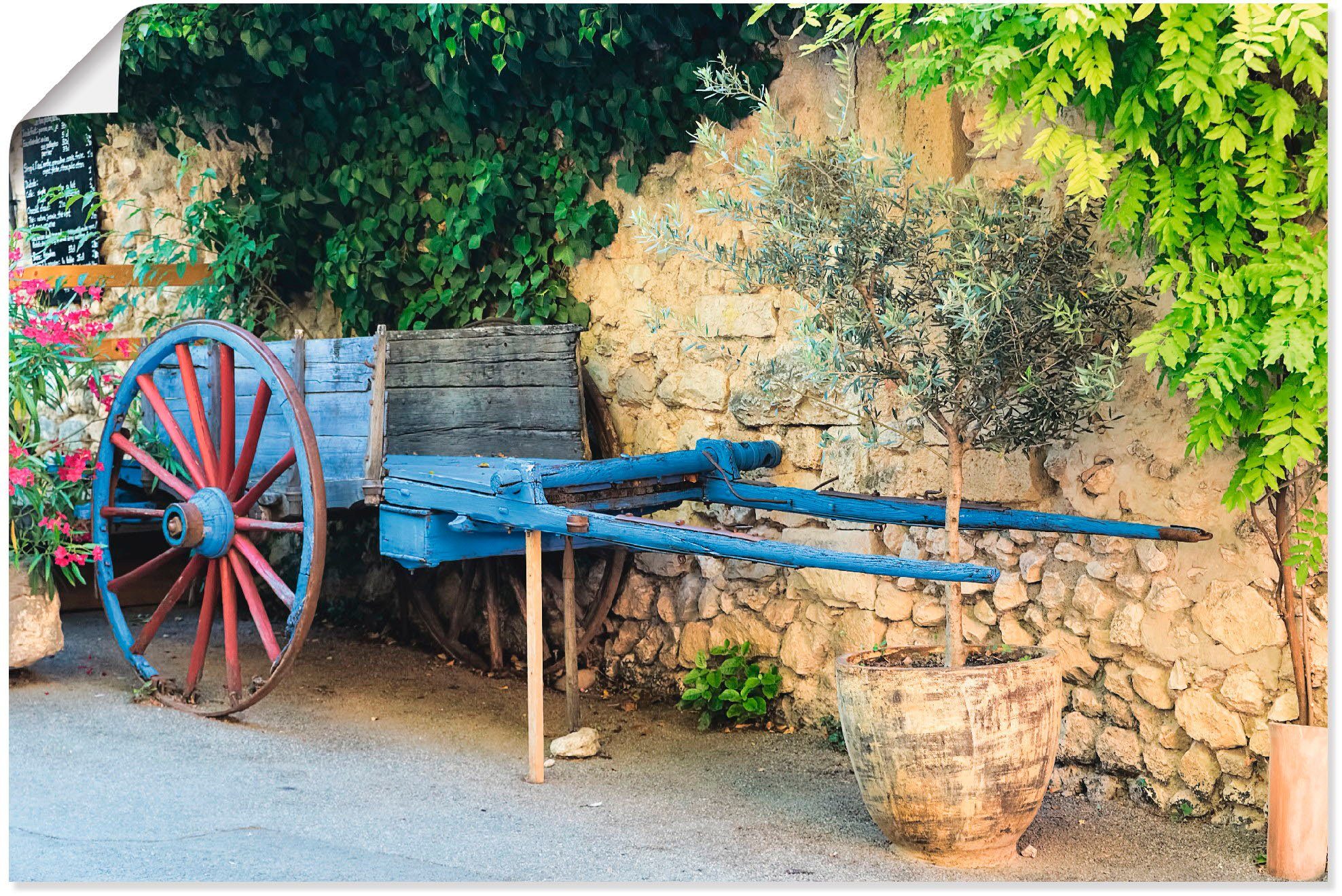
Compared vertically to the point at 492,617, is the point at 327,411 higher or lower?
higher

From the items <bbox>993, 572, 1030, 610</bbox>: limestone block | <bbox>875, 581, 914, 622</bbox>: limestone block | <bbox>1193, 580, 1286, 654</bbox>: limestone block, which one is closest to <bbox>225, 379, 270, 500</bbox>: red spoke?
<bbox>875, 581, 914, 622</bbox>: limestone block

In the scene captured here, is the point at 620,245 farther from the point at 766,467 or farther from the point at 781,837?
the point at 781,837

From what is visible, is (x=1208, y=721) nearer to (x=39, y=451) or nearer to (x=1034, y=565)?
(x=1034, y=565)

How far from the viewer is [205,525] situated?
164 inches

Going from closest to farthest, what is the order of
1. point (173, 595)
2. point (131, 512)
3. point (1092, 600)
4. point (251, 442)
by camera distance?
point (1092, 600) → point (251, 442) → point (173, 595) → point (131, 512)

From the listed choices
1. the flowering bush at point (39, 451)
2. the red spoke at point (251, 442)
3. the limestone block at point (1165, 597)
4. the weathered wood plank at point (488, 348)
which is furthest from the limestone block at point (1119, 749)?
the flowering bush at point (39, 451)

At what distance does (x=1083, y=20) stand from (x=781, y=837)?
2023 mm

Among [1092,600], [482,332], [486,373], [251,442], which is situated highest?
[482,332]

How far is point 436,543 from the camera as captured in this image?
365cm

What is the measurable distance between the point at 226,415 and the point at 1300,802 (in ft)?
11.0

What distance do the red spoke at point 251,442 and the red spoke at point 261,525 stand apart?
116mm

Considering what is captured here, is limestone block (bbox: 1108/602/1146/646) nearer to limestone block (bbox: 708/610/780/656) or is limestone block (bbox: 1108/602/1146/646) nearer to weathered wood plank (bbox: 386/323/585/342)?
limestone block (bbox: 708/610/780/656)

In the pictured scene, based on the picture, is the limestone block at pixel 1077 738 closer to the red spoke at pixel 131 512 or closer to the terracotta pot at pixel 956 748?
the terracotta pot at pixel 956 748

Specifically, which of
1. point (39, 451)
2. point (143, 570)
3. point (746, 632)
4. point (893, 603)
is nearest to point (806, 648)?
point (746, 632)
